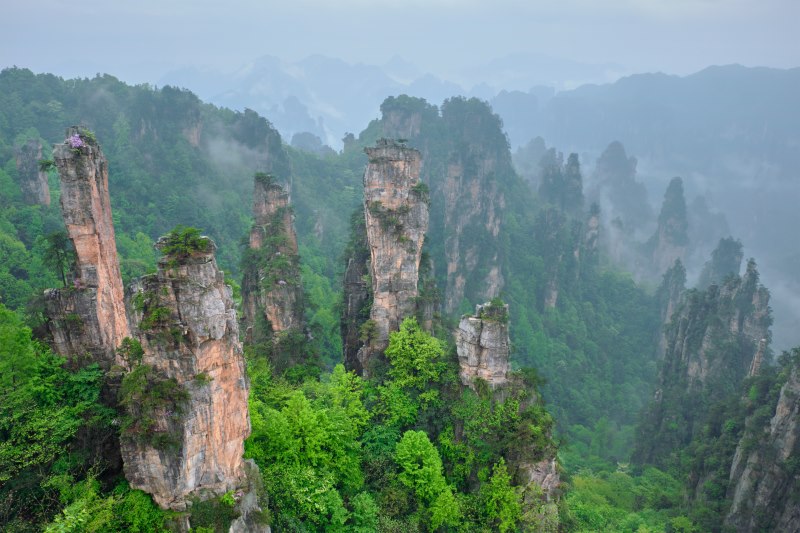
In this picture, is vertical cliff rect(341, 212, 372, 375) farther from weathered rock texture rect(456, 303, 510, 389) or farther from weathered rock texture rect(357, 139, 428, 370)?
weathered rock texture rect(456, 303, 510, 389)

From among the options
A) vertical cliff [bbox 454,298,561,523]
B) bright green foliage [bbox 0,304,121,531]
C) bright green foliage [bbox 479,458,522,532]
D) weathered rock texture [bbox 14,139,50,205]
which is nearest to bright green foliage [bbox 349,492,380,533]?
bright green foliage [bbox 479,458,522,532]

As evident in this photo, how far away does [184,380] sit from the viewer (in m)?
15.1

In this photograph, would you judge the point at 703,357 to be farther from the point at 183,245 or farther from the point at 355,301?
the point at 183,245

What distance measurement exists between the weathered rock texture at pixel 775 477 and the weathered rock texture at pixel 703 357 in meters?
12.8

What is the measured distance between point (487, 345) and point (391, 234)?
25.6 feet

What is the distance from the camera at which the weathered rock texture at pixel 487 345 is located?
74.1 ft

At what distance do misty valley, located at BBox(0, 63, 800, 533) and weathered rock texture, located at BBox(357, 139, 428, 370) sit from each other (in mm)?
117

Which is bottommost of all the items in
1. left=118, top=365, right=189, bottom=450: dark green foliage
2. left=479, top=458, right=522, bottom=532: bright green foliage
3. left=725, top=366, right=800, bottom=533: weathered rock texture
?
left=725, top=366, right=800, bottom=533: weathered rock texture

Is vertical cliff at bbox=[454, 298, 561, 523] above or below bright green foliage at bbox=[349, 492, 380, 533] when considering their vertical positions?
above

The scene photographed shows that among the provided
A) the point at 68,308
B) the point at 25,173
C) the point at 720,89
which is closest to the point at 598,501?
the point at 68,308

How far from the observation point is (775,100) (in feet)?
520

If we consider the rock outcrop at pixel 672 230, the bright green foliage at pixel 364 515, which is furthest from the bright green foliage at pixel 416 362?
the rock outcrop at pixel 672 230

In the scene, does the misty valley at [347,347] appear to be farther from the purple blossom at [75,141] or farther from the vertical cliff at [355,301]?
the vertical cliff at [355,301]

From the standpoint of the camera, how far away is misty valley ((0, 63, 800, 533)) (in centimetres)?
1507
